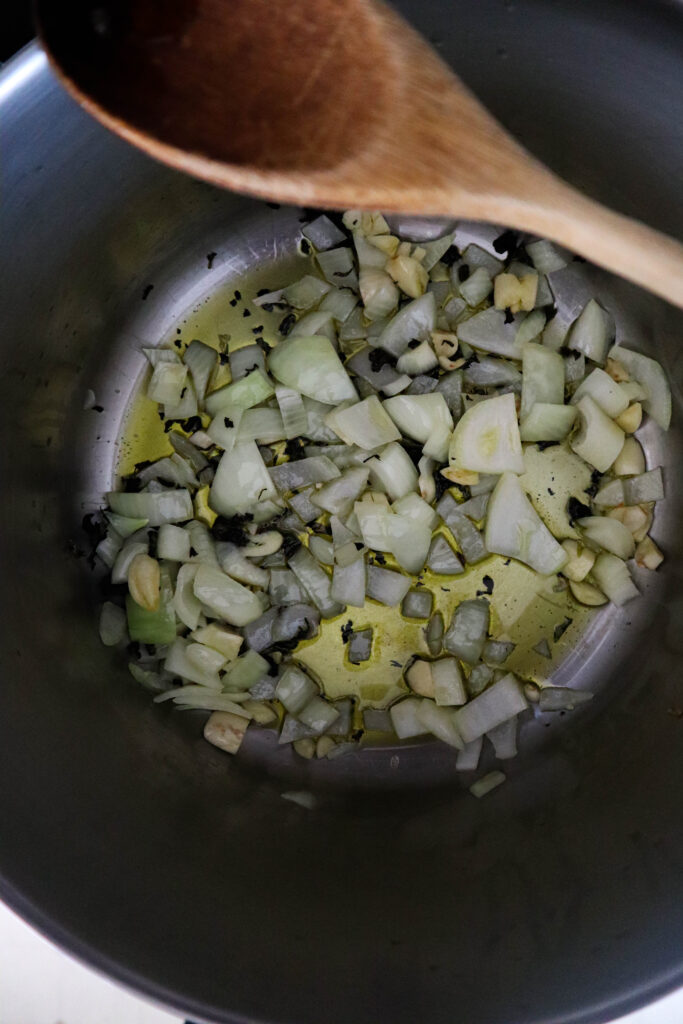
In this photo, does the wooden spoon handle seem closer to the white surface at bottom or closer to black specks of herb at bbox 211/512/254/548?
black specks of herb at bbox 211/512/254/548

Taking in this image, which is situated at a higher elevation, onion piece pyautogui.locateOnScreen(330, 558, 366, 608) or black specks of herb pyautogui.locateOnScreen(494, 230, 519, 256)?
black specks of herb pyautogui.locateOnScreen(494, 230, 519, 256)

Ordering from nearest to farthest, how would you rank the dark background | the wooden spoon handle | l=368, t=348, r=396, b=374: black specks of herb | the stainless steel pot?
1. the wooden spoon handle
2. the stainless steel pot
3. the dark background
4. l=368, t=348, r=396, b=374: black specks of herb

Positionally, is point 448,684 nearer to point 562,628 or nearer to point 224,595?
point 562,628

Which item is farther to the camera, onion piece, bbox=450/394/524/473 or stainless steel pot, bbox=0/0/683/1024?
onion piece, bbox=450/394/524/473

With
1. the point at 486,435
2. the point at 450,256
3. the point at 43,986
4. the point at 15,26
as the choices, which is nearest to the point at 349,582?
the point at 486,435

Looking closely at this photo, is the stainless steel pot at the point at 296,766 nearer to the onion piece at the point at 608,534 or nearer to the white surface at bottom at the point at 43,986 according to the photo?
the onion piece at the point at 608,534

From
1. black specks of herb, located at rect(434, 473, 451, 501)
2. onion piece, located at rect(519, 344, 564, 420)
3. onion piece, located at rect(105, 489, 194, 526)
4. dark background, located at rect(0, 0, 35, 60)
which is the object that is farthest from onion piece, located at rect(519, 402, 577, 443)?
dark background, located at rect(0, 0, 35, 60)

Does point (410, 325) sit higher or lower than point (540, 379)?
higher

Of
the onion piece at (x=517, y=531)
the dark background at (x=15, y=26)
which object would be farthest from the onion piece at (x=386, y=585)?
the dark background at (x=15, y=26)
